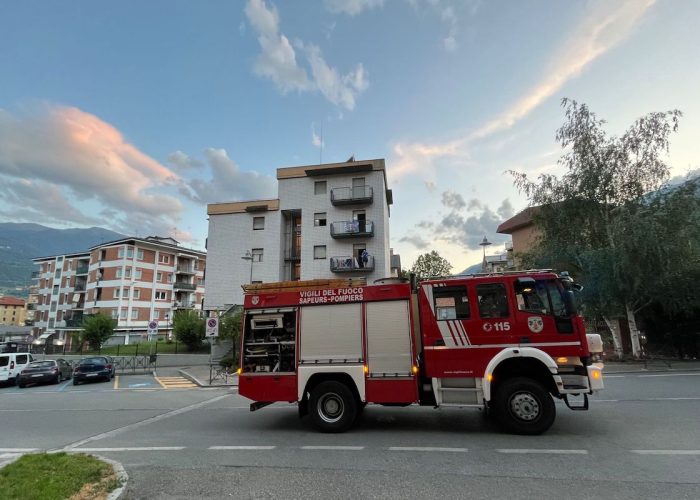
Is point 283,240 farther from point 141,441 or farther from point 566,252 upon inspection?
point 141,441

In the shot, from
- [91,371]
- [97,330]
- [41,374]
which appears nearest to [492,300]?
[91,371]

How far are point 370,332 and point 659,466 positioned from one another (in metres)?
4.66

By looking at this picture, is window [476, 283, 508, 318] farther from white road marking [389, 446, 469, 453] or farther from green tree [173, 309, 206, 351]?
green tree [173, 309, 206, 351]

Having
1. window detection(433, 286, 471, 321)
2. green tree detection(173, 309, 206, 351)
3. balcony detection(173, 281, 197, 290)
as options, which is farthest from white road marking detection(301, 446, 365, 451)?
balcony detection(173, 281, 197, 290)

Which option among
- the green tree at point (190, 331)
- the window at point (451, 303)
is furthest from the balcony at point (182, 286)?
the window at point (451, 303)

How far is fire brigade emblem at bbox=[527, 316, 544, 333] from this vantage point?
702 cm

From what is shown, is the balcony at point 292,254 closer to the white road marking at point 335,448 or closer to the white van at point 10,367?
the white van at point 10,367

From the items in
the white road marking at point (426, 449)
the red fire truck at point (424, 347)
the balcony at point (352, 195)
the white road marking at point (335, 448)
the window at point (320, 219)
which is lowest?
the white road marking at point (335, 448)

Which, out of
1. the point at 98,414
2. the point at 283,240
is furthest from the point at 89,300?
the point at 98,414

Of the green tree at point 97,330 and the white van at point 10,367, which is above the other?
the green tree at point 97,330

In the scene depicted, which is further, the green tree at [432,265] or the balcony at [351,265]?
the green tree at [432,265]

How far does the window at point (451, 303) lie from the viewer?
24.3ft

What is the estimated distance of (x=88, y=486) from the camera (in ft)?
15.8

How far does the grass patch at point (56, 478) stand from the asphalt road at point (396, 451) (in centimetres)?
39
